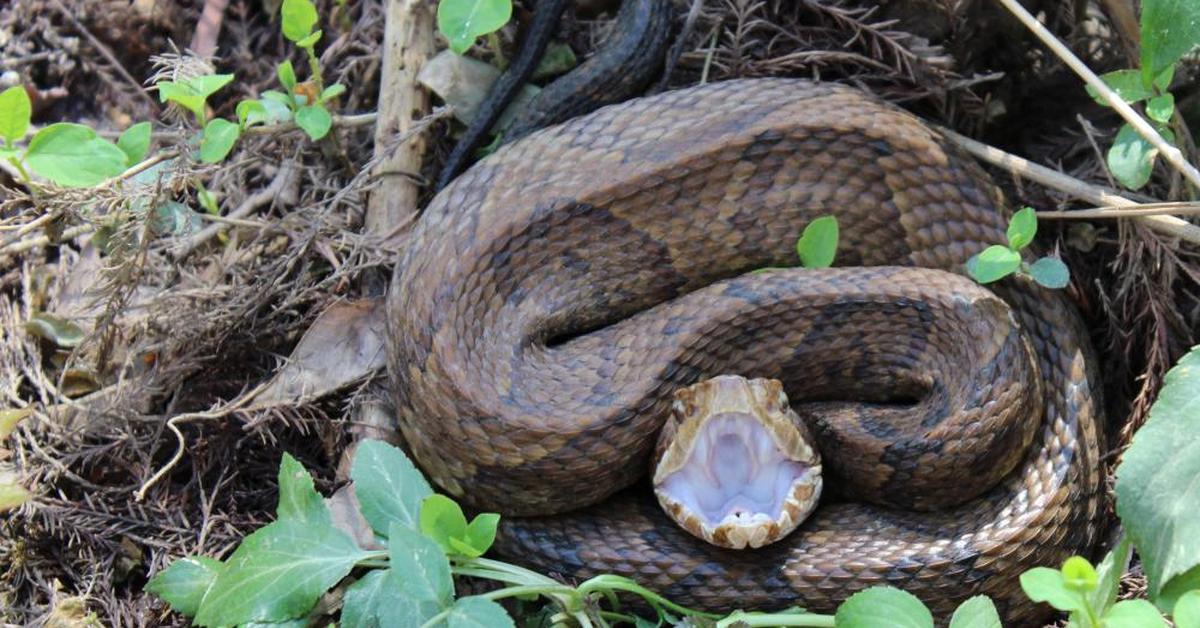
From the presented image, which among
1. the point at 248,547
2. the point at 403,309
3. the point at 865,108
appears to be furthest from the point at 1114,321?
the point at 248,547

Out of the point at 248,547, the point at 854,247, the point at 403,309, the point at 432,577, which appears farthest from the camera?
the point at 854,247

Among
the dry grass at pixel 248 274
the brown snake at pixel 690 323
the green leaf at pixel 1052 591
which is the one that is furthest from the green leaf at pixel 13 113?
the green leaf at pixel 1052 591

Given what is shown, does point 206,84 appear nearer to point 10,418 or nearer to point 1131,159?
point 10,418

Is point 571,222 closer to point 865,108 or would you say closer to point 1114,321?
point 865,108

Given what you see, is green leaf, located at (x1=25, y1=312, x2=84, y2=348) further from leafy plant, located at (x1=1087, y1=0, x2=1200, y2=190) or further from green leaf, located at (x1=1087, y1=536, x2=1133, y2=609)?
leafy plant, located at (x1=1087, y1=0, x2=1200, y2=190)

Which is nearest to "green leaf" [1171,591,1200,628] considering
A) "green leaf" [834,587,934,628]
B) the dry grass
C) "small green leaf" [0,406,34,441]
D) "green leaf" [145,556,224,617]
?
"green leaf" [834,587,934,628]

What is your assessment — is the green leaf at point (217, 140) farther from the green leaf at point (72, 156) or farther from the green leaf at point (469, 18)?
the green leaf at point (469, 18)

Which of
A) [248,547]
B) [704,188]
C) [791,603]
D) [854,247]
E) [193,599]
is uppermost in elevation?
[704,188]

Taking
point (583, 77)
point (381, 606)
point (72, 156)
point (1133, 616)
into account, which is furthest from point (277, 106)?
point (1133, 616)
